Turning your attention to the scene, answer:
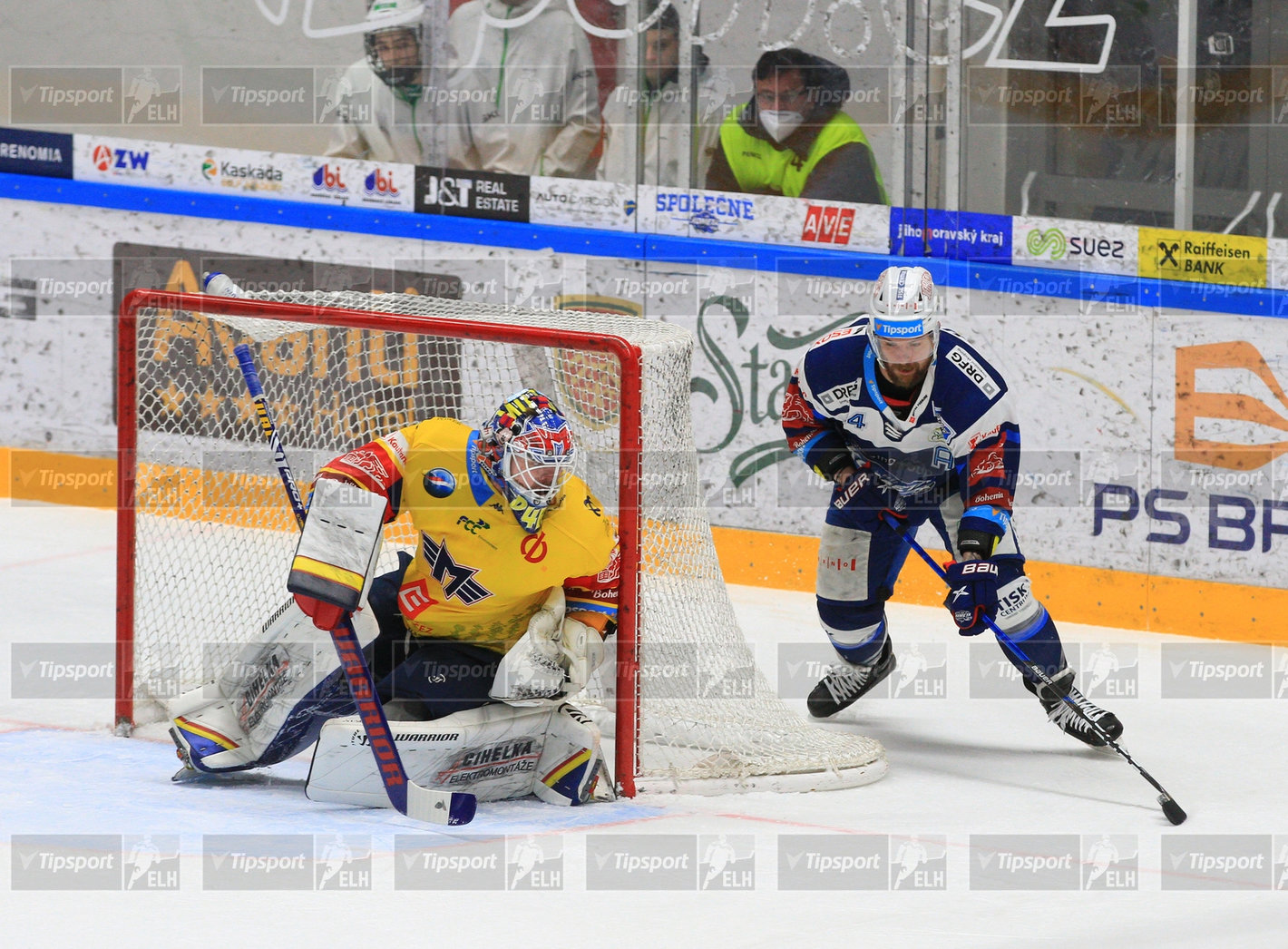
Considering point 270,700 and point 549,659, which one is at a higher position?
point 549,659

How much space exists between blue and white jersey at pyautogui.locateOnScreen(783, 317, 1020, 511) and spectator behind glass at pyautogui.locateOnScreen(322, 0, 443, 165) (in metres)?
3.20

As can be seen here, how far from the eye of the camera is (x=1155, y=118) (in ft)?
21.2

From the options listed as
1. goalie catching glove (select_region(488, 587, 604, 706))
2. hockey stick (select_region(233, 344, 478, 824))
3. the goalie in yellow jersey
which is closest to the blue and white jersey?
the goalie in yellow jersey

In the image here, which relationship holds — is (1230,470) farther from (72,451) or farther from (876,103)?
(72,451)

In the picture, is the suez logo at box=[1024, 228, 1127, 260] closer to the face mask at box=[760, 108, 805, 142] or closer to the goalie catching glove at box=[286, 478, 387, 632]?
the face mask at box=[760, 108, 805, 142]

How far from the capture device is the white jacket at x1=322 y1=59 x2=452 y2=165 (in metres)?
7.60

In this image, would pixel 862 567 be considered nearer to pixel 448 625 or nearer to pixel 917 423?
pixel 917 423

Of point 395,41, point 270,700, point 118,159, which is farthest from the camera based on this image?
point 118,159

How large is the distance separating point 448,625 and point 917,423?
136cm

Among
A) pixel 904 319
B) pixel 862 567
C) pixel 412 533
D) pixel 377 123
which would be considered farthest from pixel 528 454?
pixel 377 123

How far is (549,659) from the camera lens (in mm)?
4074

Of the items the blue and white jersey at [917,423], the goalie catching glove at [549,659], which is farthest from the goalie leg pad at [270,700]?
the blue and white jersey at [917,423]

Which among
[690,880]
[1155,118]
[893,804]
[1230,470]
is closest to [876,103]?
[1155,118]

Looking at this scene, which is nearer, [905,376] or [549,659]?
[549,659]
